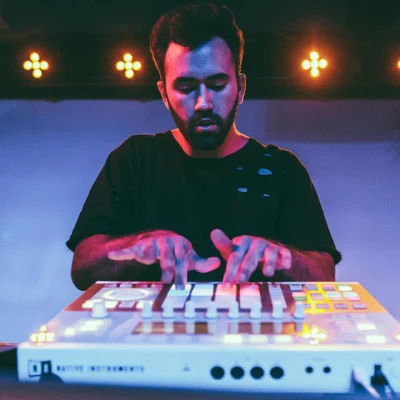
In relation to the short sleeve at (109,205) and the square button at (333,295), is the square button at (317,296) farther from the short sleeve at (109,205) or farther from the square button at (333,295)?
the short sleeve at (109,205)

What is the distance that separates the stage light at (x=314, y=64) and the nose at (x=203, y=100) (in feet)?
3.17

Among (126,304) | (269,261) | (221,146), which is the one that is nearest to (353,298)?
(269,261)

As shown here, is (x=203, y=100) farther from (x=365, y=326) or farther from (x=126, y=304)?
(x=365, y=326)

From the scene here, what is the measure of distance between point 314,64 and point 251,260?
178 centimetres

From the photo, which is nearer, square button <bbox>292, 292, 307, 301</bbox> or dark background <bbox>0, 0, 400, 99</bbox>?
square button <bbox>292, 292, 307, 301</bbox>

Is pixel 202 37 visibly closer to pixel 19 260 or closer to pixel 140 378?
pixel 140 378

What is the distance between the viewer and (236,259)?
1067 millimetres

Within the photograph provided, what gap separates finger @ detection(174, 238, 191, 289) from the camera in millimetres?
1029

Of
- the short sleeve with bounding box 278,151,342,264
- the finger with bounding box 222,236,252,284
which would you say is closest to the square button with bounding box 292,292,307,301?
the finger with bounding box 222,236,252,284

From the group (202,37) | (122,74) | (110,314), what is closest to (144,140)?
(202,37)

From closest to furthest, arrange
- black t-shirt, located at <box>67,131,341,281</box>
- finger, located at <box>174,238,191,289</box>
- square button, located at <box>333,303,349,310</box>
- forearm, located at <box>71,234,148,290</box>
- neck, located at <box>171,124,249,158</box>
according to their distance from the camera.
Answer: square button, located at <box>333,303,349,310</box>, finger, located at <box>174,238,191,289</box>, forearm, located at <box>71,234,148,290</box>, black t-shirt, located at <box>67,131,341,281</box>, neck, located at <box>171,124,249,158</box>

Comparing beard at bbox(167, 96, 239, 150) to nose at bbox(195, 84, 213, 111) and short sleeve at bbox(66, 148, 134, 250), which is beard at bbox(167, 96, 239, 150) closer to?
nose at bbox(195, 84, 213, 111)

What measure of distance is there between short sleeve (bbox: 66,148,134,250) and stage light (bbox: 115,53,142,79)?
2.58ft

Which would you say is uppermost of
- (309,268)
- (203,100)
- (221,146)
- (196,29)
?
(196,29)
